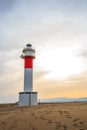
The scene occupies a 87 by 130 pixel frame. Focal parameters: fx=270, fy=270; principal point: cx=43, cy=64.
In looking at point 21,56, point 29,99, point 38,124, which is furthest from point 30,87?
point 38,124

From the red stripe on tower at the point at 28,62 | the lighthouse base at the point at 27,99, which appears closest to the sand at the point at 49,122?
the lighthouse base at the point at 27,99

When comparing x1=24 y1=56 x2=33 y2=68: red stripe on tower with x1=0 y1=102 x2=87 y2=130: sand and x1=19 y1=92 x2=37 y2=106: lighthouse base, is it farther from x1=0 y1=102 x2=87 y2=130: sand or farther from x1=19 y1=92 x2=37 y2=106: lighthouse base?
x1=0 y1=102 x2=87 y2=130: sand

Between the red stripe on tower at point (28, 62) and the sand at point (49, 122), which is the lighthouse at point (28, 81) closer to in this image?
the red stripe on tower at point (28, 62)

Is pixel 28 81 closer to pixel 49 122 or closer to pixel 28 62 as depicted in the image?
pixel 28 62

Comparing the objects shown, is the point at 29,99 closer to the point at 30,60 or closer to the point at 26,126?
the point at 30,60

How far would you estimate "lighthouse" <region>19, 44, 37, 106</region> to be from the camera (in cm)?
4100

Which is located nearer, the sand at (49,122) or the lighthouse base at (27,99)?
the sand at (49,122)

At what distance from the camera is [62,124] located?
1891cm

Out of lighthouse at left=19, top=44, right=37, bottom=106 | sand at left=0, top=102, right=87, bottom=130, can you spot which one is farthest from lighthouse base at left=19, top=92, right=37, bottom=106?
sand at left=0, top=102, right=87, bottom=130

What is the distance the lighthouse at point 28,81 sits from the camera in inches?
1614

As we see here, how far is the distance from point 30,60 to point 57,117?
72.9 ft

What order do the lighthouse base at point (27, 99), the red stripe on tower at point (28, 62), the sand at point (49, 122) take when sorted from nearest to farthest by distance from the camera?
the sand at point (49, 122) → the lighthouse base at point (27, 99) → the red stripe on tower at point (28, 62)

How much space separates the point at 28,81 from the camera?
138 feet

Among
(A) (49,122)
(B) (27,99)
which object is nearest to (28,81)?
(B) (27,99)
